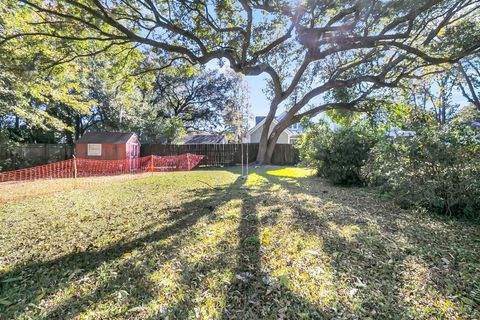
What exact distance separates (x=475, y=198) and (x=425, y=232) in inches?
46.5

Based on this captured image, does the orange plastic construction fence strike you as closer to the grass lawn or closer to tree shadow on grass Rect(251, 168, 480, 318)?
the grass lawn

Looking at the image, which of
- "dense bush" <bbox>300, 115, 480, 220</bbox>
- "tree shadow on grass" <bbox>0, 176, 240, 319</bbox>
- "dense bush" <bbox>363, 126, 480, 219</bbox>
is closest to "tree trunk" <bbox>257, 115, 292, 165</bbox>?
"dense bush" <bbox>300, 115, 480, 220</bbox>

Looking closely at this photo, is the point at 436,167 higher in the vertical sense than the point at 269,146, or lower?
lower

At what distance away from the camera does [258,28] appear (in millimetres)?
8758

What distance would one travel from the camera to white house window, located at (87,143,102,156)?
13.7 metres

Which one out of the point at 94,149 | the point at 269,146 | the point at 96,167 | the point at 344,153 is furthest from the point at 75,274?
the point at 94,149

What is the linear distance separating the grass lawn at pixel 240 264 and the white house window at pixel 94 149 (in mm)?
10696

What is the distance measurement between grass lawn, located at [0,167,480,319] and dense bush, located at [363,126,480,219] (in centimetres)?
43

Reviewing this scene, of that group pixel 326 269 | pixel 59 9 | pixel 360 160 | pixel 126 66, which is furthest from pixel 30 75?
pixel 360 160

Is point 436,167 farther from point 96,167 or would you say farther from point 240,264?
point 96,167

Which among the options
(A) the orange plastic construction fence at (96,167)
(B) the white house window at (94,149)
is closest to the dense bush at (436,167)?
(A) the orange plastic construction fence at (96,167)

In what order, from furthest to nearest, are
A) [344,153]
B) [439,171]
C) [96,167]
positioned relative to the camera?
[96,167] → [344,153] → [439,171]

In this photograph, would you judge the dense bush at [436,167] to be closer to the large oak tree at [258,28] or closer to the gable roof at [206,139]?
the large oak tree at [258,28]

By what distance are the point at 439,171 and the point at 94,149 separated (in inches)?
628
